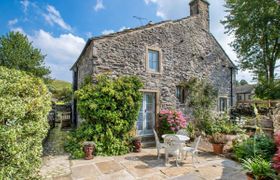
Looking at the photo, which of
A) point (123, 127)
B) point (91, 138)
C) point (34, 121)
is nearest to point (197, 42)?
point (123, 127)

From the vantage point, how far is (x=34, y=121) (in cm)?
367

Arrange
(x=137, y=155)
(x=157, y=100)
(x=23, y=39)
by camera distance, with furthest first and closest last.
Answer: (x=23, y=39) < (x=157, y=100) < (x=137, y=155)

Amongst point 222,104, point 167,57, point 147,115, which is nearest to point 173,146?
point 147,115

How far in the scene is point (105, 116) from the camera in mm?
6910

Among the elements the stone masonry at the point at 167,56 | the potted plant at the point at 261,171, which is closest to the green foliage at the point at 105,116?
the stone masonry at the point at 167,56

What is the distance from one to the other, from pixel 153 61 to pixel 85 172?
6.04 meters

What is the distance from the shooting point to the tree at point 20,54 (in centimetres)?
2244

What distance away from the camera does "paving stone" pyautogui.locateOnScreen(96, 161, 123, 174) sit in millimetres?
5273

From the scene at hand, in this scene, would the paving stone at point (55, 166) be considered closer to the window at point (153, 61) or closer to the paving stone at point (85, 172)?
the paving stone at point (85, 172)

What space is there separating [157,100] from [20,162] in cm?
660

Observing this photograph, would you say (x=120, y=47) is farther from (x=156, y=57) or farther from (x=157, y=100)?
(x=157, y=100)

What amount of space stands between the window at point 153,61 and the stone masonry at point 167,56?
0.74ft

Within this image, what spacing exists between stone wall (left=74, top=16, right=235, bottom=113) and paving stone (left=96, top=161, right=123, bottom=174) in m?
3.53

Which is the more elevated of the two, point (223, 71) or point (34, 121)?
point (223, 71)
